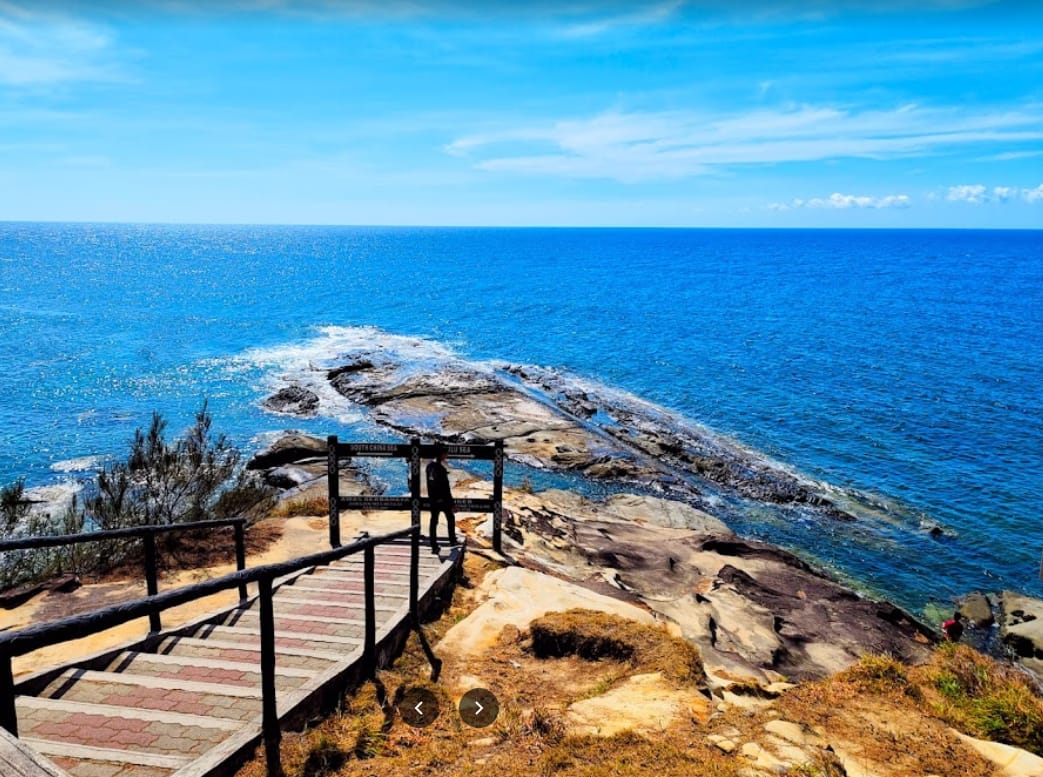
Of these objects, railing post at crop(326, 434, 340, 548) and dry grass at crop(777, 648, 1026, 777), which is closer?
dry grass at crop(777, 648, 1026, 777)

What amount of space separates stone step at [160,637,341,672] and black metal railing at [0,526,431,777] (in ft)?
1.60

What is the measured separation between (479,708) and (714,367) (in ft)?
160

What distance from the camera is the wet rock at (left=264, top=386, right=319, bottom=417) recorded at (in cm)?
4158

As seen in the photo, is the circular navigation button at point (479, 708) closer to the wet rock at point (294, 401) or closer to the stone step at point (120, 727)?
the stone step at point (120, 727)

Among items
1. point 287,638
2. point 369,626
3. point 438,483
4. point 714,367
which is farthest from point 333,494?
point 714,367

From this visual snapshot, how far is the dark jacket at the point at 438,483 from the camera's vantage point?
13.2 meters

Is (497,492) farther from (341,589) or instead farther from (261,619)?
(261,619)

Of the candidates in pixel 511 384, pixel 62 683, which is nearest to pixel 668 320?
pixel 511 384

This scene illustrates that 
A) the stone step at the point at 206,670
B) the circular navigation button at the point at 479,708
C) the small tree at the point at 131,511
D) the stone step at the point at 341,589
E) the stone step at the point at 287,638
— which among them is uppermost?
the stone step at the point at 206,670

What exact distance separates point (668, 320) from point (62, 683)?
241 ft

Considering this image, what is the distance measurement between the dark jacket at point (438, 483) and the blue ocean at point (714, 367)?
16380 millimetres

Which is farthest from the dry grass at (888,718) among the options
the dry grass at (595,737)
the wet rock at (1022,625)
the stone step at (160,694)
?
the wet rock at (1022,625)

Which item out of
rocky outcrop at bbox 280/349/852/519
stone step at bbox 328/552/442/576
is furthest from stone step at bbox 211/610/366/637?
rocky outcrop at bbox 280/349/852/519

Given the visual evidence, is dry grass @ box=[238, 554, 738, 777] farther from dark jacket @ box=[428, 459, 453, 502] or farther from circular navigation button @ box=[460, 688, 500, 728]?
dark jacket @ box=[428, 459, 453, 502]
